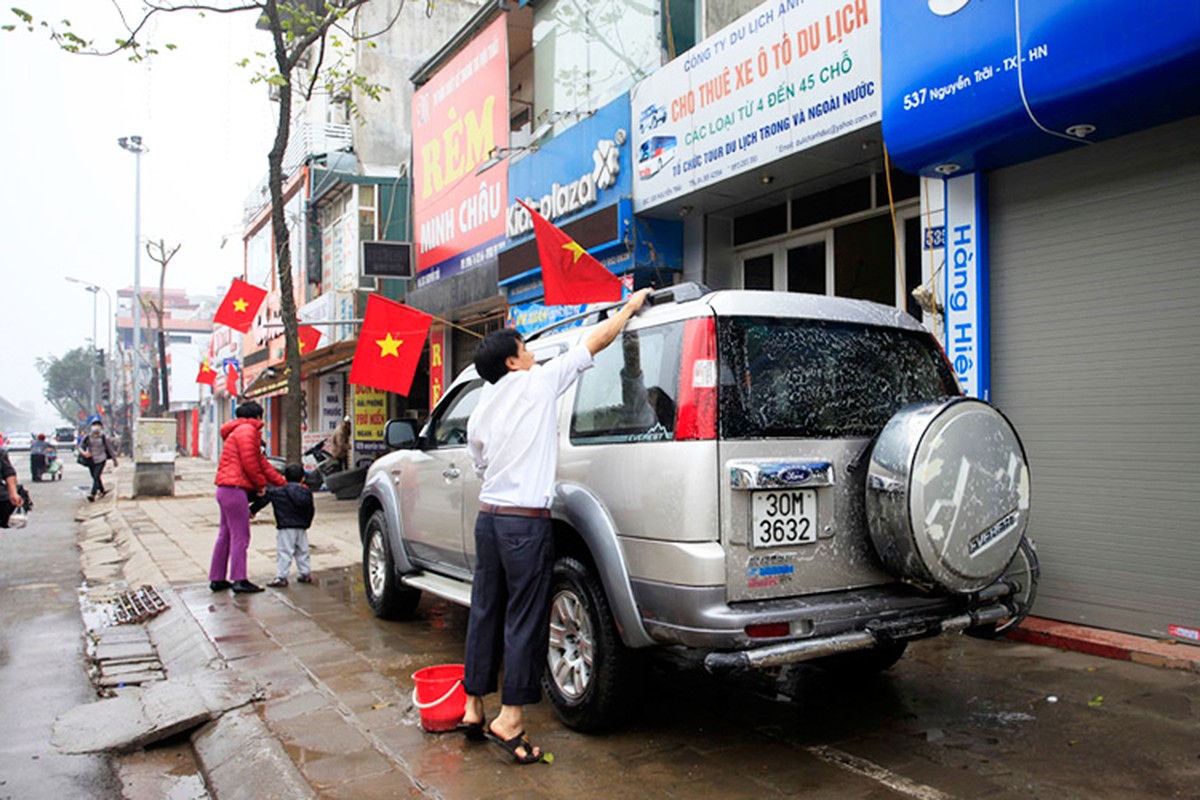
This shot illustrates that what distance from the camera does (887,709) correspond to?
4.50 metres

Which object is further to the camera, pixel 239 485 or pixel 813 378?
pixel 239 485

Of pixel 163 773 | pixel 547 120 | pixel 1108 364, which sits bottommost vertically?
pixel 163 773

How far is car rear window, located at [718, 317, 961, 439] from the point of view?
368 cm

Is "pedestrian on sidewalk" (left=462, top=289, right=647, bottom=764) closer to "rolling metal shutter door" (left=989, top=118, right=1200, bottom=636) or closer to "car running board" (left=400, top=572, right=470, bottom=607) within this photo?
"car running board" (left=400, top=572, right=470, bottom=607)

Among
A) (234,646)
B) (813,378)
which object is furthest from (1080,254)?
(234,646)

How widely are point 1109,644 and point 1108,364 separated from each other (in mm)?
1765

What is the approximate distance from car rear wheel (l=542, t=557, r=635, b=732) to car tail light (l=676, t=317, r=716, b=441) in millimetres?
942

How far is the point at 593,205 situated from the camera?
10695mm

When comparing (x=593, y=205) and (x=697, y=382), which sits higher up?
(x=593, y=205)

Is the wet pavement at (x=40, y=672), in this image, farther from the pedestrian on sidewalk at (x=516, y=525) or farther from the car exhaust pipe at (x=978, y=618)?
the car exhaust pipe at (x=978, y=618)

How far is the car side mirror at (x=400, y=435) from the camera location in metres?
6.14

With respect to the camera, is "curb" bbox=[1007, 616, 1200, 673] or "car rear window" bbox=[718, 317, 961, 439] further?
"curb" bbox=[1007, 616, 1200, 673]

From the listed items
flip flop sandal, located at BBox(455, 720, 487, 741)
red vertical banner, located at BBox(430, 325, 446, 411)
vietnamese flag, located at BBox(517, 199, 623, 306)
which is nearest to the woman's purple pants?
vietnamese flag, located at BBox(517, 199, 623, 306)

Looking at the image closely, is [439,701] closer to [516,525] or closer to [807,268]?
[516,525]
